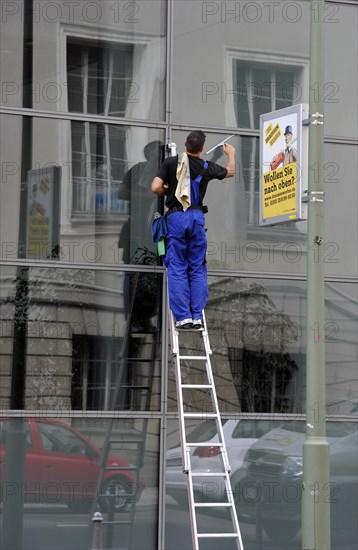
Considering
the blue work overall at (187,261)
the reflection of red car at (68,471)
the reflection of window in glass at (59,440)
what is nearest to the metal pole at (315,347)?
the blue work overall at (187,261)

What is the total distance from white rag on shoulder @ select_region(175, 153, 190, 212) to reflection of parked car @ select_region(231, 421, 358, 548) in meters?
2.72

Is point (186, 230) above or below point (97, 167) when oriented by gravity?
below

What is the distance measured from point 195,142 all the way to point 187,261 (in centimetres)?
113

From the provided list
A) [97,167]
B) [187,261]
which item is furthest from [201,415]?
[97,167]

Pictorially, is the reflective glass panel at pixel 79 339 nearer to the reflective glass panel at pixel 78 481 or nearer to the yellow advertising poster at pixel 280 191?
the reflective glass panel at pixel 78 481

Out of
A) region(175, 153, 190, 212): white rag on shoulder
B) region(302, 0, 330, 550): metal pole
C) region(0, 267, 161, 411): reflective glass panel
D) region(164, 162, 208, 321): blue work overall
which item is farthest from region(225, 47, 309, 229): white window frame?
region(302, 0, 330, 550): metal pole

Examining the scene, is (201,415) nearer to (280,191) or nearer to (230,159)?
(280,191)

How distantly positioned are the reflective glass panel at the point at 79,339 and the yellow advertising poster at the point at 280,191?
1478 millimetres

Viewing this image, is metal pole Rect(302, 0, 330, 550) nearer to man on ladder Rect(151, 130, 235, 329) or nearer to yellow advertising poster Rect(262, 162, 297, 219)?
yellow advertising poster Rect(262, 162, 297, 219)

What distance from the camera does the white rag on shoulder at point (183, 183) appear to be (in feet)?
32.6

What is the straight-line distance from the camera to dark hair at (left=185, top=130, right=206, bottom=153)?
10.1m

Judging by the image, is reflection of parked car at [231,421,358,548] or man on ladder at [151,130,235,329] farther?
reflection of parked car at [231,421,358,548]

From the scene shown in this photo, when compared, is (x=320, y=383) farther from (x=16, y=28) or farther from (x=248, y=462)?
(x=16, y=28)

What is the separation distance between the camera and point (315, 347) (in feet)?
29.2
